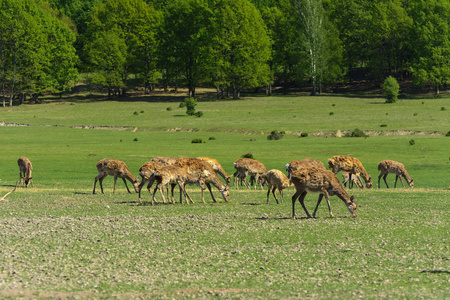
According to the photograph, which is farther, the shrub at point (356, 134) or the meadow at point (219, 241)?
the shrub at point (356, 134)

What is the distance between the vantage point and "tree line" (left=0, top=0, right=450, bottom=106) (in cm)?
11538

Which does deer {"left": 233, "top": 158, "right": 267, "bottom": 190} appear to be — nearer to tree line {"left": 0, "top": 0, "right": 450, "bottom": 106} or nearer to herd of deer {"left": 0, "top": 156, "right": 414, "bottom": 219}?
herd of deer {"left": 0, "top": 156, "right": 414, "bottom": 219}

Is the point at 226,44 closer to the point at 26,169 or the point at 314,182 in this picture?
the point at 26,169

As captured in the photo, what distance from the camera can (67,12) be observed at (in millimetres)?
196125

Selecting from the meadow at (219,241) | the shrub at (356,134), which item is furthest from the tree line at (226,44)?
the meadow at (219,241)

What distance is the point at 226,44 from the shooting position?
11606 cm

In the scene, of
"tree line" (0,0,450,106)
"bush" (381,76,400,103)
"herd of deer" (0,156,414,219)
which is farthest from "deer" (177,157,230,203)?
"tree line" (0,0,450,106)

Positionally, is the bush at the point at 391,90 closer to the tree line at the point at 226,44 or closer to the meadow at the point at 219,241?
the tree line at the point at 226,44

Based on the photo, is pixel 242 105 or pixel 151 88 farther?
pixel 151 88

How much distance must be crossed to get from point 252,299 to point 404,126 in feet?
203

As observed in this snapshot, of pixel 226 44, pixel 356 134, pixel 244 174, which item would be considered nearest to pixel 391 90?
pixel 226 44

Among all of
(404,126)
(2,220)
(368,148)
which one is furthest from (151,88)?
(2,220)

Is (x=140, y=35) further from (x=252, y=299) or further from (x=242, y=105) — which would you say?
(x=252, y=299)

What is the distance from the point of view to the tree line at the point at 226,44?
379ft
